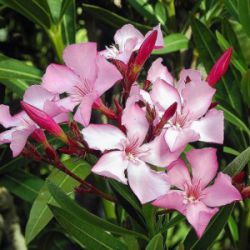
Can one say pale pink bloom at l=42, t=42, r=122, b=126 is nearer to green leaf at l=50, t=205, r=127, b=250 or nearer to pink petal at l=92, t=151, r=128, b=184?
pink petal at l=92, t=151, r=128, b=184

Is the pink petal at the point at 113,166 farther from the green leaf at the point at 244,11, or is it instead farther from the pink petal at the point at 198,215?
the green leaf at the point at 244,11

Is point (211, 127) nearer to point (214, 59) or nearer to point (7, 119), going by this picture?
point (7, 119)

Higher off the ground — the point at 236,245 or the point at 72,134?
the point at 72,134

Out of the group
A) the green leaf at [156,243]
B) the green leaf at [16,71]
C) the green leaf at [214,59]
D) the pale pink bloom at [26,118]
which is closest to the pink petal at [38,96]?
the pale pink bloom at [26,118]

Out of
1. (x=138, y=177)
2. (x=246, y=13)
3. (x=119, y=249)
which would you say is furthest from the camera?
(x=246, y=13)

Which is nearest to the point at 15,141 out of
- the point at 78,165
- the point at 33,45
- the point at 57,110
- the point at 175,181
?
the point at 57,110

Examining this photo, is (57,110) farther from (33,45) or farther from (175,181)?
(33,45)

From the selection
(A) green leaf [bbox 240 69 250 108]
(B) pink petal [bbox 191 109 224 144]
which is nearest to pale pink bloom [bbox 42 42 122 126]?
(B) pink petal [bbox 191 109 224 144]
